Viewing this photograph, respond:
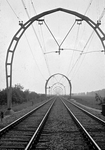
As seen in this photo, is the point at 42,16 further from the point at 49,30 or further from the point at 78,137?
the point at 78,137

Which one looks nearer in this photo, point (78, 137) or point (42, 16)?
point (78, 137)

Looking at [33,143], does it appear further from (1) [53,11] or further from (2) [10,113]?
(1) [53,11]

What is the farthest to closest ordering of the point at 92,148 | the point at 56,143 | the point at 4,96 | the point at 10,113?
1. the point at 4,96
2. the point at 10,113
3. the point at 56,143
4. the point at 92,148

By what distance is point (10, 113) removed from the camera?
17766mm

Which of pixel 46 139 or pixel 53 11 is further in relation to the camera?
pixel 53 11

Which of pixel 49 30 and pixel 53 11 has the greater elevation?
pixel 53 11

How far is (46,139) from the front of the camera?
25.5ft

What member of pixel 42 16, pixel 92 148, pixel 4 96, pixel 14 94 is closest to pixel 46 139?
pixel 92 148

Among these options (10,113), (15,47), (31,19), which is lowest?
(10,113)

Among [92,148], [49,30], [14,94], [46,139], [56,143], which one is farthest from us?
[14,94]

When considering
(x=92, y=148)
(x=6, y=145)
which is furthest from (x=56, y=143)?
(x=6, y=145)

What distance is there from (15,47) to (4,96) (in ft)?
61.1

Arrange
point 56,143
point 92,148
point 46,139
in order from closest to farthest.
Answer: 1. point 92,148
2. point 56,143
3. point 46,139

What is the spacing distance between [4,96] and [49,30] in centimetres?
2179
